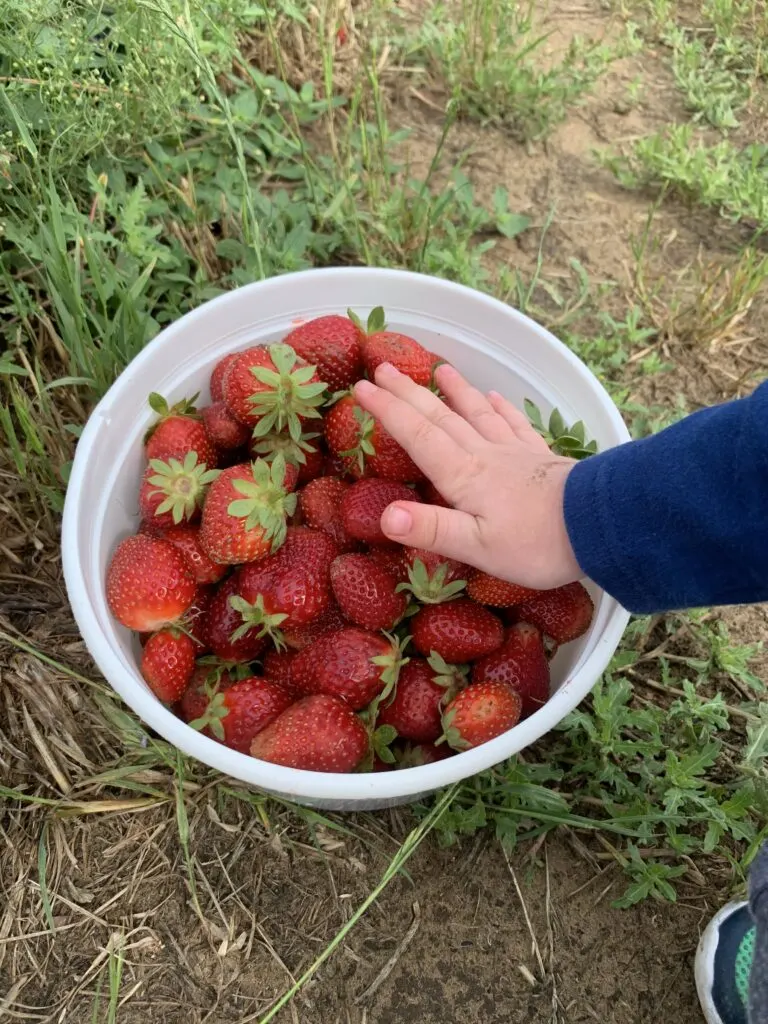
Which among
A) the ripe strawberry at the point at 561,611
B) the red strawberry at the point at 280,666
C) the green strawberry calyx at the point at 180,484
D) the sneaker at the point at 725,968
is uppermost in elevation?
the green strawberry calyx at the point at 180,484

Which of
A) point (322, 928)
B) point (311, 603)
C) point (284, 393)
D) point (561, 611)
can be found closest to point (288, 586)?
point (311, 603)

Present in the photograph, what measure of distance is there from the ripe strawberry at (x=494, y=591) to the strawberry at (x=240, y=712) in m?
0.29

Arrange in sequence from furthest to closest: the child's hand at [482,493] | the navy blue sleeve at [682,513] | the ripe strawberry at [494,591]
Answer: the ripe strawberry at [494,591], the child's hand at [482,493], the navy blue sleeve at [682,513]

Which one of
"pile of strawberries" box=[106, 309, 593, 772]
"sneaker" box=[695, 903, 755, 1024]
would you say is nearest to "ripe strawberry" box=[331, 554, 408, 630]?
"pile of strawberries" box=[106, 309, 593, 772]

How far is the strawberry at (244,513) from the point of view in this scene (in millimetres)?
1135

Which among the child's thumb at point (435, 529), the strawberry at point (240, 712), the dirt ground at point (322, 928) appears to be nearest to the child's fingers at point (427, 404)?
the child's thumb at point (435, 529)

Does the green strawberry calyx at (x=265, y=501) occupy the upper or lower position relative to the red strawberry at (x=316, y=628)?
upper

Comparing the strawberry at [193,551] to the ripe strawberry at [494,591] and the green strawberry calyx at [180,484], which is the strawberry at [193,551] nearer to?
the green strawberry calyx at [180,484]

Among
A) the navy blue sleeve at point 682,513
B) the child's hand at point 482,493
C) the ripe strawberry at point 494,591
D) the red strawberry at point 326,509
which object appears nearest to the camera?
the navy blue sleeve at point 682,513

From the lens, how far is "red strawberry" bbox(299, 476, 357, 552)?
125 cm

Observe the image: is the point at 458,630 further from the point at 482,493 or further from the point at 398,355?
the point at 398,355

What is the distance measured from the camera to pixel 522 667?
1164 millimetres

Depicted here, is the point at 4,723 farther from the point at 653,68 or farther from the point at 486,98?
the point at 653,68

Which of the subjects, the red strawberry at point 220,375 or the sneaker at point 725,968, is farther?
the red strawberry at point 220,375
